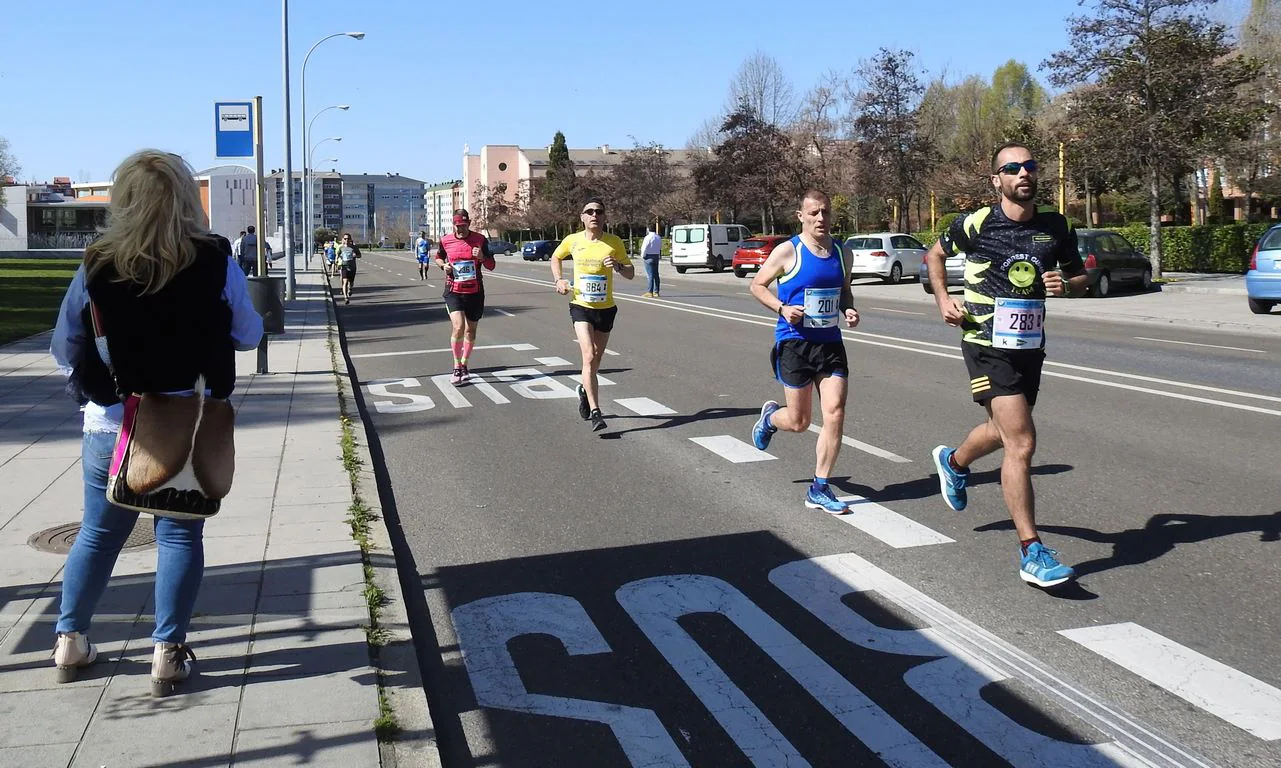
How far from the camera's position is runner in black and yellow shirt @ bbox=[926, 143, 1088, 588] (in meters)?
5.62

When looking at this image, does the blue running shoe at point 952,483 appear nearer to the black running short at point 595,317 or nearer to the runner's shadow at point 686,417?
the runner's shadow at point 686,417

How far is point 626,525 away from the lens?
271 inches

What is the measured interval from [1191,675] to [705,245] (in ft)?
141

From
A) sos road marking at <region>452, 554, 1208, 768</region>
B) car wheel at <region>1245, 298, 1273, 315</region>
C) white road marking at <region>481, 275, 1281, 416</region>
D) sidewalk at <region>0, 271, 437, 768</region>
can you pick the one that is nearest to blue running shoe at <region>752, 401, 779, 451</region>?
sos road marking at <region>452, 554, 1208, 768</region>

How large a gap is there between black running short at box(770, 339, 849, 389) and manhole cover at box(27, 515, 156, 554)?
137 inches

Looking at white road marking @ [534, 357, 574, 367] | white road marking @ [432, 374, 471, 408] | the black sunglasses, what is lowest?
white road marking @ [432, 374, 471, 408]

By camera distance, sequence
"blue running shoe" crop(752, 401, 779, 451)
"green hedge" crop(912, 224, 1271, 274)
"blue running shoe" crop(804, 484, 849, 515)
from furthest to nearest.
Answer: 1. "green hedge" crop(912, 224, 1271, 274)
2. "blue running shoe" crop(752, 401, 779, 451)
3. "blue running shoe" crop(804, 484, 849, 515)

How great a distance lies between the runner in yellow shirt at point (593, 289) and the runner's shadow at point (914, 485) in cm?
270

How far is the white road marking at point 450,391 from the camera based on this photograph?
12078mm

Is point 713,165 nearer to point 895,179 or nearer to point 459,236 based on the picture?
point 895,179

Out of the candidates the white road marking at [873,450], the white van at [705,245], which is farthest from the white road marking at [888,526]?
the white van at [705,245]

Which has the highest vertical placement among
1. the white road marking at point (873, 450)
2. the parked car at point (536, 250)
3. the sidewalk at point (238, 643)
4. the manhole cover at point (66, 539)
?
the parked car at point (536, 250)

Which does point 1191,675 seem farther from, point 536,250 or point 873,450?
point 536,250

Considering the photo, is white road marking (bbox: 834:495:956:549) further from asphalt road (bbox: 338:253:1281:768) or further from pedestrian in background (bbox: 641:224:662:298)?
pedestrian in background (bbox: 641:224:662:298)
